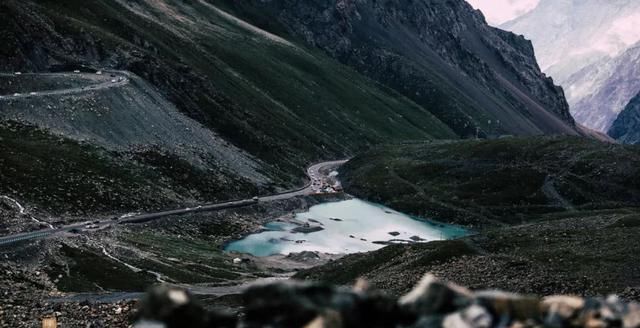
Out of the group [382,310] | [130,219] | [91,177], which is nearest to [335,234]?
[130,219]

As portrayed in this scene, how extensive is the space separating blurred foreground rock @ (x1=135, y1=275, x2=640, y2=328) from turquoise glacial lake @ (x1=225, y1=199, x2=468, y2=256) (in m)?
122

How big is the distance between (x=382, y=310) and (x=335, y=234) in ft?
498

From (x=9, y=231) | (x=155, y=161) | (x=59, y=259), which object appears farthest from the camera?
(x=155, y=161)

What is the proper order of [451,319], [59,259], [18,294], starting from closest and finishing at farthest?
1. [451,319]
2. [18,294]
3. [59,259]

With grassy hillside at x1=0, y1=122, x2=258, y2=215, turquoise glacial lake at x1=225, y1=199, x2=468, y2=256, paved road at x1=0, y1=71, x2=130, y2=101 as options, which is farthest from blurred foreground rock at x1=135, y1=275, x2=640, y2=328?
paved road at x1=0, y1=71, x2=130, y2=101

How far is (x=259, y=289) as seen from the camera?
19969mm

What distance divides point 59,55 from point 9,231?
113m

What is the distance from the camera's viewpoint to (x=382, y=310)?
19750mm

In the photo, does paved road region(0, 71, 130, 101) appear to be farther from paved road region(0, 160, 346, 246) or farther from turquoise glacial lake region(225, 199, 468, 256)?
turquoise glacial lake region(225, 199, 468, 256)

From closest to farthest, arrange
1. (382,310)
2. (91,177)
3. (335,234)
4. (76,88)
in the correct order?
1. (382,310)
2. (91,177)
3. (335,234)
4. (76,88)

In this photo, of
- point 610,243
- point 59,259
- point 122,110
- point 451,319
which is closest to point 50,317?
point 59,259

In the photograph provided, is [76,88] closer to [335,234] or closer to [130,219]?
[130,219]

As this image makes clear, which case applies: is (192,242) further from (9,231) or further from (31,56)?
(31,56)

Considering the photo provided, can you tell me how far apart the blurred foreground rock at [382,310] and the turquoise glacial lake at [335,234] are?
12184cm
